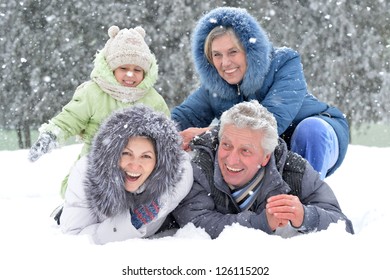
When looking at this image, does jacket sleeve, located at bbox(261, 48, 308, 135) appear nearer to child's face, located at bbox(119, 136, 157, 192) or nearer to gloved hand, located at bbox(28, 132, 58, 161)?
child's face, located at bbox(119, 136, 157, 192)

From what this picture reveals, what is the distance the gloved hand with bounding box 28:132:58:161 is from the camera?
3.11 m

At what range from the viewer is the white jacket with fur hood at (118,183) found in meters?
2.76

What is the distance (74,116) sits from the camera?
3.68 m

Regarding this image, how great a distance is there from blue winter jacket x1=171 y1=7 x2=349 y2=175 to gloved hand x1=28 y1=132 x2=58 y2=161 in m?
1.15

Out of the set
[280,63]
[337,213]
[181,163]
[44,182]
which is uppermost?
[280,63]

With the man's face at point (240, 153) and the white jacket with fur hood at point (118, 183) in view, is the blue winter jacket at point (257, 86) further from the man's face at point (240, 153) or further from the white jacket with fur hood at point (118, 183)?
the white jacket with fur hood at point (118, 183)

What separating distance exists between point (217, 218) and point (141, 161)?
1.78 ft

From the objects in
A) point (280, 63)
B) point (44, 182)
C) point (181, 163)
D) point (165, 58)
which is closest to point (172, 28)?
point (165, 58)

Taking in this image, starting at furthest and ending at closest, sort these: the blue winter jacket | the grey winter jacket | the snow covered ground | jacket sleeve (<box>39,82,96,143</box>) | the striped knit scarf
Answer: the blue winter jacket < jacket sleeve (<box>39,82,96,143</box>) < the striped knit scarf < the grey winter jacket < the snow covered ground

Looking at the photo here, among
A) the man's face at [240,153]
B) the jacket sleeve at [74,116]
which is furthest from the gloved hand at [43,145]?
the man's face at [240,153]

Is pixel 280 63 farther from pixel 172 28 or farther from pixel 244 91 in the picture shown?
pixel 172 28

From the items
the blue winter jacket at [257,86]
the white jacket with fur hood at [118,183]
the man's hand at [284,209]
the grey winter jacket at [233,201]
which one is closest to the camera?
the man's hand at [284,209]

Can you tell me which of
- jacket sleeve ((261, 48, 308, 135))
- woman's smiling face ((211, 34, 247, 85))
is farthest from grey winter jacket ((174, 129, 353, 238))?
woman's smiling face ((211, 34, 247, 85))

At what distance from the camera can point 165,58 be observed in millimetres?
12273
